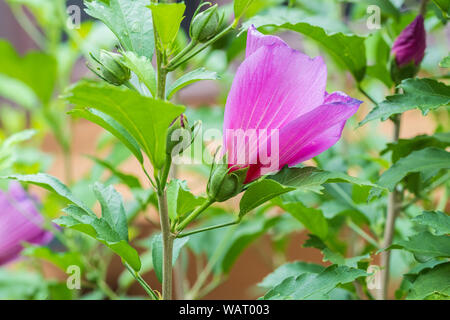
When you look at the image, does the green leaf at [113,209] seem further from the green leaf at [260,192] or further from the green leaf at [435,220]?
the green leaf at [435,220]

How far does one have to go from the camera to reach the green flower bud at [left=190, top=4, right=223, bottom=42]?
0.30 m

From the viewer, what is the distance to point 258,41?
11.0 inches

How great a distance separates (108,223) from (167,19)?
133mm

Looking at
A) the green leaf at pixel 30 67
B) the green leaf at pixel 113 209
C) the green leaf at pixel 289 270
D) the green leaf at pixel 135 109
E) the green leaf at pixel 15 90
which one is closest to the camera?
the green leaf at pixel 135 109

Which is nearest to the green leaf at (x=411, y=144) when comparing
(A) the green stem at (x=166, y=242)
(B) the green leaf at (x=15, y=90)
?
(A) the green stem at (x=166, y=242)

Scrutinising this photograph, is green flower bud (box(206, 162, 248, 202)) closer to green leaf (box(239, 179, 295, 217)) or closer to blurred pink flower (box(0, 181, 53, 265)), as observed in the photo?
green leaf (box(239, 179, 295, 217))

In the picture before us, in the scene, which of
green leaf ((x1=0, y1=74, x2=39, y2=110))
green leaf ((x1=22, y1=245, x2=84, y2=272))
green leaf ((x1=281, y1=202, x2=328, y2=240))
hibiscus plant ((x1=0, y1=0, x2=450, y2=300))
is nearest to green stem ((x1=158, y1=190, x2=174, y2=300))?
hibiscus plant ((x1=0, y1=0, x2=450, y2=300))

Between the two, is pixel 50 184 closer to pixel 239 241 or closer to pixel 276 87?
pixel 276 87

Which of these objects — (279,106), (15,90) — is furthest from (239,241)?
(15,90)

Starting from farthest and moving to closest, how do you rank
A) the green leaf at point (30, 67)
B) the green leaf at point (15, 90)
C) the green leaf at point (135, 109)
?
the green leaf at point (15, 90) < the green leaf at point (30, 67) < the green leaf at point (135, 109)

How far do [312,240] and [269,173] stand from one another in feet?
0.48

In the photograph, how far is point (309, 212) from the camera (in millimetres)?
427

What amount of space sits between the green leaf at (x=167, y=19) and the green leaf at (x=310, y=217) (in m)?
0.17

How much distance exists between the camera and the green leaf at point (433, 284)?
328mm
